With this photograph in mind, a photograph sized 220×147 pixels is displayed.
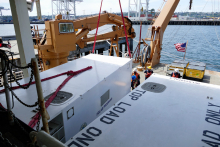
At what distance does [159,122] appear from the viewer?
414cm

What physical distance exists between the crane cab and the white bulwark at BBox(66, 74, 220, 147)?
19.3ft

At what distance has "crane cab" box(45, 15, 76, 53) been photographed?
9230 millimetres

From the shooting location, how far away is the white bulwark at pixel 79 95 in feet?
12.8

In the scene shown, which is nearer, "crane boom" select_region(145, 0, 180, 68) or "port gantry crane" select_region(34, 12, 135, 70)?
"port gantry crane" select_region(34, 12, 135, 70)

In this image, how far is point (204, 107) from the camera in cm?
495

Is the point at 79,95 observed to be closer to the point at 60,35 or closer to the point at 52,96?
the point at 52,96

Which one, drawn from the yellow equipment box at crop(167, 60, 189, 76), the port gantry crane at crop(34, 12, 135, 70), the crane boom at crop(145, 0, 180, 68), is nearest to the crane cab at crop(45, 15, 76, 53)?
the port gantry crane at crop(34, 12, 135, 70)

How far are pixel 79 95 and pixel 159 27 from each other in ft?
43.1

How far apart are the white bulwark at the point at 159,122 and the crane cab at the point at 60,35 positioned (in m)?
5.87

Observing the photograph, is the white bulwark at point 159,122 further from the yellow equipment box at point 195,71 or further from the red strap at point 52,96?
the yellow equipment box at point 195,71

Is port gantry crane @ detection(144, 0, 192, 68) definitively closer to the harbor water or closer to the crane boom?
the crane boom

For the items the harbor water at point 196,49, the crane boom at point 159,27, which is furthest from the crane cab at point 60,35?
the harbor water at point 196,49

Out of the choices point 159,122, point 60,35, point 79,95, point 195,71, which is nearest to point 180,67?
point 195,71

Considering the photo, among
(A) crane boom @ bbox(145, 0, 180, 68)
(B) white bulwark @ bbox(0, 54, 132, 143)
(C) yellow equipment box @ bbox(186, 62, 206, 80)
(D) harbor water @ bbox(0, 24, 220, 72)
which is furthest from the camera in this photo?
Answer: (D) harbor water @ bbox(0, 24, 220, 72)
